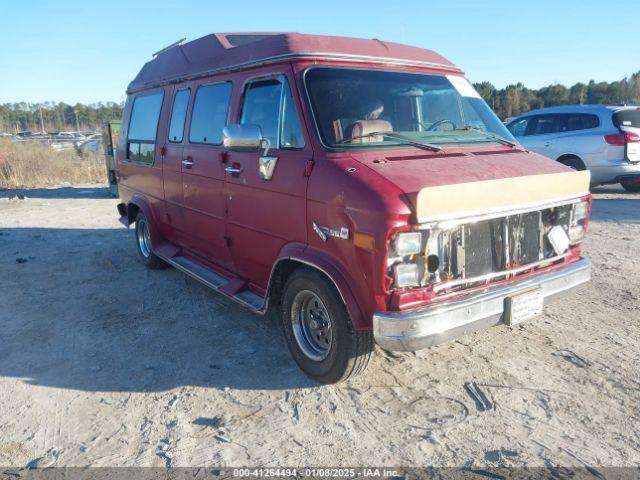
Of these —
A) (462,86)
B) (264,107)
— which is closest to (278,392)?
(264,107)

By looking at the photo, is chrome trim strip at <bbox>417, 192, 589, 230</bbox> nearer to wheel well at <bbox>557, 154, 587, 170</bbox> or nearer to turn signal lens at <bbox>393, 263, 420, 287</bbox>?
turn signal lens at <bbox>393, 263, 420, 287</bbox>

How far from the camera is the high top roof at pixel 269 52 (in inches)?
156

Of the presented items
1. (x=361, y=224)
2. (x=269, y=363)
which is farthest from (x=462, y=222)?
(x=269, y=363)

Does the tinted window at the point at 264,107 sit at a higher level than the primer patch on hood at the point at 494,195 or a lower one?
higher

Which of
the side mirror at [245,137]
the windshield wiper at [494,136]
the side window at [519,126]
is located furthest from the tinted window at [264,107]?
the side window at [519,126]

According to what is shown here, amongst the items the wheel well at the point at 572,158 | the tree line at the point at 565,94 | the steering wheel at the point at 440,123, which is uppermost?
the tree line at the point at 565,94

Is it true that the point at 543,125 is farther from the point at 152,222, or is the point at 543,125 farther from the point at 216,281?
the point at 216,281

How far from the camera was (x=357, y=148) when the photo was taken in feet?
11.9

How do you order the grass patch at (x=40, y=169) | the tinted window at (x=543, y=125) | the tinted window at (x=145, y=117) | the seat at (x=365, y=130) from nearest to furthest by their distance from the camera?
the seat at (x=365, y=130) → the tinted window at (x=145, y=117) → the tinted window at (x=543, y=125) → the grass patch at (x=40, y=169)

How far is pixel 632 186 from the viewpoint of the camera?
11461 mm

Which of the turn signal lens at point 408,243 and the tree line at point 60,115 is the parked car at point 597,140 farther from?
the tree line at point 60,115

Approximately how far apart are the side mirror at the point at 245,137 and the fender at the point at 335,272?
0.84m

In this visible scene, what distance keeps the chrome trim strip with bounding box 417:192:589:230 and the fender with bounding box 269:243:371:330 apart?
601 millimetres

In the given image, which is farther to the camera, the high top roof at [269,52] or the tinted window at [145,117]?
the tinted window at [145,117]
